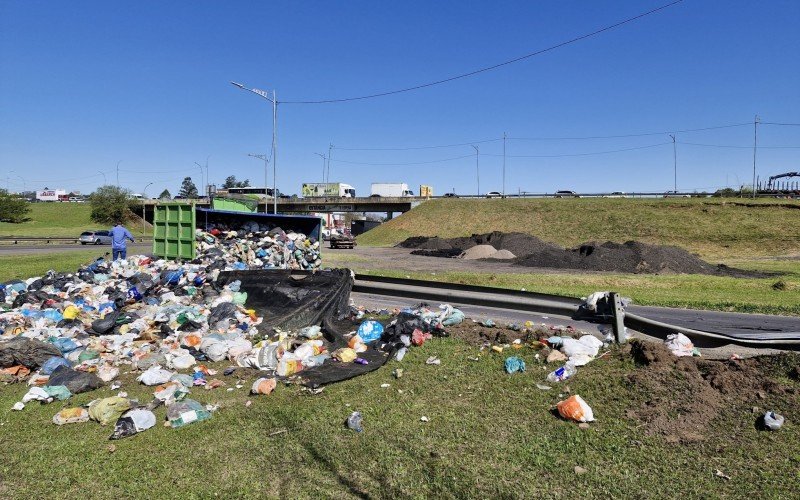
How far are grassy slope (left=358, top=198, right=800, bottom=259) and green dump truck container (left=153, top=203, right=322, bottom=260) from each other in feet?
108

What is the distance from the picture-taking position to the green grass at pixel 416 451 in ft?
10.9

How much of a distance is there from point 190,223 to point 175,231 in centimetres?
77

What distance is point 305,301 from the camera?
325 inches

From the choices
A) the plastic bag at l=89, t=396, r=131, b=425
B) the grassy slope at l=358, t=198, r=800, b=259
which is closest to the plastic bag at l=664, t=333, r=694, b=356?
the plastic bag at l=89, t=396, r=131, b=425

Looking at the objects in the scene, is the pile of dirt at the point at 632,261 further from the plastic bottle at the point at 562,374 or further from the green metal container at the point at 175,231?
the plastic bottle at the point at 562,374

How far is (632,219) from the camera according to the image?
157 feet

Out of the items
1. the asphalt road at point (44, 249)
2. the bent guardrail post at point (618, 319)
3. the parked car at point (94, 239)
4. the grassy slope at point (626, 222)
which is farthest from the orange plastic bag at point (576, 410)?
the parked car at point (94, 239)

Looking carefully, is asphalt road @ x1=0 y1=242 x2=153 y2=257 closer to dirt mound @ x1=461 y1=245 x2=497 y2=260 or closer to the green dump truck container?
the green dump truck container

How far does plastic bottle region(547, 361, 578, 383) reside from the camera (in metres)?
4.80

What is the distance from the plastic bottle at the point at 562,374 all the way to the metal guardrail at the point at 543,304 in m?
0.89

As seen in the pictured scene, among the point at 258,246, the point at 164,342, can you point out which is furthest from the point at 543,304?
the point at 258,246

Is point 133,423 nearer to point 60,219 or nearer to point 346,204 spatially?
point 346,204

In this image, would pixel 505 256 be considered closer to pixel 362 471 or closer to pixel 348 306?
pixel 348 306

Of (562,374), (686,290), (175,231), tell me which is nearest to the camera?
(562,374)
